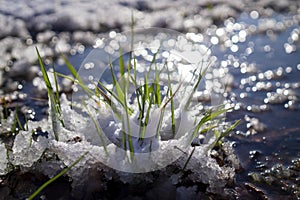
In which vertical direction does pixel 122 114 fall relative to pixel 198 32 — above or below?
above

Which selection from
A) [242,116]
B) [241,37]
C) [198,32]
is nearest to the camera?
[242,116]

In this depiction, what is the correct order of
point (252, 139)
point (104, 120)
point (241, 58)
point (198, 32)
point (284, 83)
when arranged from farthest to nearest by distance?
1. point (198, 32)
2. point (241, 58)
3. point (284, 83)
4. point (252, 139)
5. point (104, 120)

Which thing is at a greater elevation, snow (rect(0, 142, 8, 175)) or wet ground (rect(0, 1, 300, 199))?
snow (rect(0, 142, 8, 175))

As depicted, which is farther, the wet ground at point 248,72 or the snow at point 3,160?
the wet ground at point 248,72

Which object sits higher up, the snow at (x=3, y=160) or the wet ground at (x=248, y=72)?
the snow at (x=3, y=160)

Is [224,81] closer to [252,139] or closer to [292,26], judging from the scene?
[252,139]

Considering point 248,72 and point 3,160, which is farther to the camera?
point 248,72

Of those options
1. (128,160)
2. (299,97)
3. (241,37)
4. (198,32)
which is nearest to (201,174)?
(128,160)

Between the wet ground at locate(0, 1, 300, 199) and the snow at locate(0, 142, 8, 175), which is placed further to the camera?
the wet ground at locate(0, 1, 300, 199)
